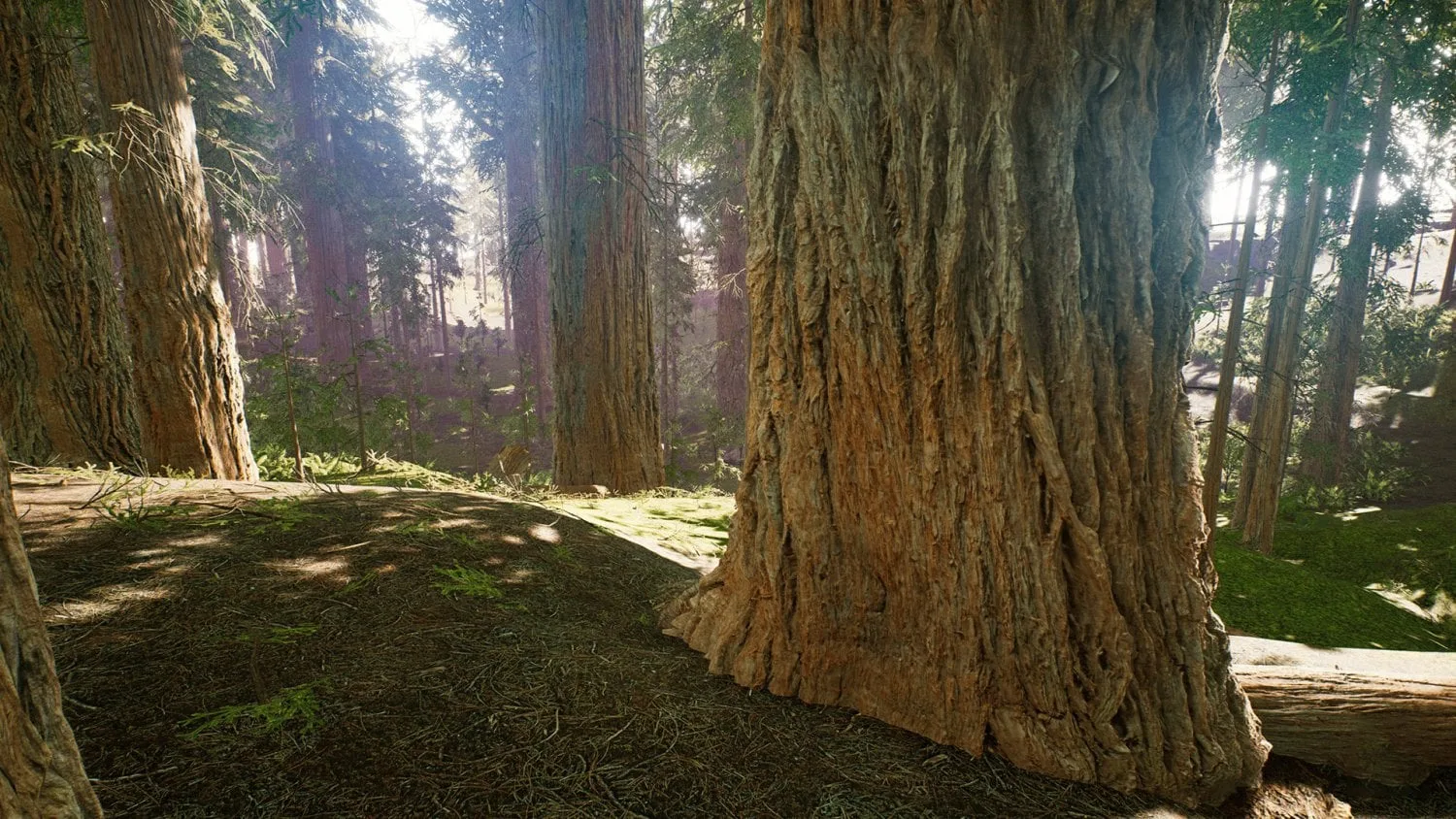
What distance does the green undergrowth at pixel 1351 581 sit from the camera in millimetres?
5430

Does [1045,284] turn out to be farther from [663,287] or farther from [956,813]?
[663,287]

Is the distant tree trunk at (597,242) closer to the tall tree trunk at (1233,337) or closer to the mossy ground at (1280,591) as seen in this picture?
the mossy ground at (1280,591)

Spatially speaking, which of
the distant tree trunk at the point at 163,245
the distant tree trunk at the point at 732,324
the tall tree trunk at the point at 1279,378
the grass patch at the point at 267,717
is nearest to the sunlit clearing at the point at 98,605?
the grass patch at the point at 267,717

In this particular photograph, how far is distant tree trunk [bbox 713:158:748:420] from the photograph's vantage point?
14680 millimetres

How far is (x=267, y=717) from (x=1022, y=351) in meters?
2.53

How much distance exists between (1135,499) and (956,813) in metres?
1.17

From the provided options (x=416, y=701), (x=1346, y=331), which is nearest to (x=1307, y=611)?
(x=416, y=701)

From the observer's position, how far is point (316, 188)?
1769cm

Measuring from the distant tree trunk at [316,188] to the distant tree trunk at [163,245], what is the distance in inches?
510

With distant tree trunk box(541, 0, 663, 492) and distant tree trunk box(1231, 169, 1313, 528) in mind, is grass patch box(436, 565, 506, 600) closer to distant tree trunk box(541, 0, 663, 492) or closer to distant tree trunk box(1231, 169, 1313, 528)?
distant tree trunk box(541, 0, 663, 492)

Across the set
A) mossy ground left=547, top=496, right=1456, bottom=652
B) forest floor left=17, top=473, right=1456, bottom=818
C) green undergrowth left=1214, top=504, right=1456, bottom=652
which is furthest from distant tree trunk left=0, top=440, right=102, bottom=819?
green undergrowth left=1214, top=504, right=1456, bottom=652

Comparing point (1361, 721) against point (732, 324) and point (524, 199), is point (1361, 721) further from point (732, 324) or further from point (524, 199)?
point (524, 199)

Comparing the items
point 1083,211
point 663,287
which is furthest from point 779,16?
point 663,287

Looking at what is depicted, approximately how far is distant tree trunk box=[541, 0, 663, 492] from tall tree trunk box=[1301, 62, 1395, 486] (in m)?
13.0
